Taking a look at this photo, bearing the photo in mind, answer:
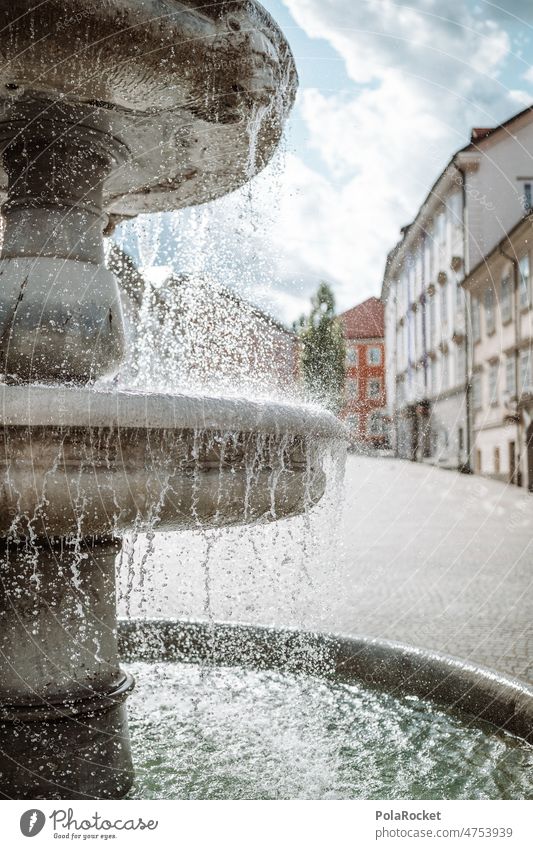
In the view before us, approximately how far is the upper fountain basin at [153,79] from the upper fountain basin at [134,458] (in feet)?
2.83

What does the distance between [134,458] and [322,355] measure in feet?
7.05

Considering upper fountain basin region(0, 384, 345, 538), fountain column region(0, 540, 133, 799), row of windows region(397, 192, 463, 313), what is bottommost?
fountain column region(0, 540, 133, 799)

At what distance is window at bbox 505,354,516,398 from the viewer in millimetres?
9156

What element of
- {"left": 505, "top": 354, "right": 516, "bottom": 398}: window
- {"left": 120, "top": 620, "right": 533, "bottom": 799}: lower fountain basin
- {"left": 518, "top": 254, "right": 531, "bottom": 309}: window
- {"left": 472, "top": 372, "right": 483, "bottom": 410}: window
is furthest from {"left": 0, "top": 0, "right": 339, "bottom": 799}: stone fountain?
{"left": 472, "top": 372, "right": 483, "bottom": 410}: window

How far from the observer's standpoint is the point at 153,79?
78.8 inches

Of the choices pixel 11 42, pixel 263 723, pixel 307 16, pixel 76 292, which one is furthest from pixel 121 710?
pixel 307 16

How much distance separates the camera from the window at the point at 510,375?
9156mm

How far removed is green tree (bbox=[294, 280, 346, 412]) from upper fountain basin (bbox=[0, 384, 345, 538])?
5.70 ft

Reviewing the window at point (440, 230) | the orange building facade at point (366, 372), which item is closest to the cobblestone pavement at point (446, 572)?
the orange building facade at point (366, 372)

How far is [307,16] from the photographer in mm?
2541

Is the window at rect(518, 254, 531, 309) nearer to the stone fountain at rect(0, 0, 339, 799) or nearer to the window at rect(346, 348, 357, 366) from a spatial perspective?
the window at rect(346, 348, 357, 366)

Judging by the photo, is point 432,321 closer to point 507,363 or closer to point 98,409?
point 98,409

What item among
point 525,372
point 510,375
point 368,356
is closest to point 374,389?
point 368,356
